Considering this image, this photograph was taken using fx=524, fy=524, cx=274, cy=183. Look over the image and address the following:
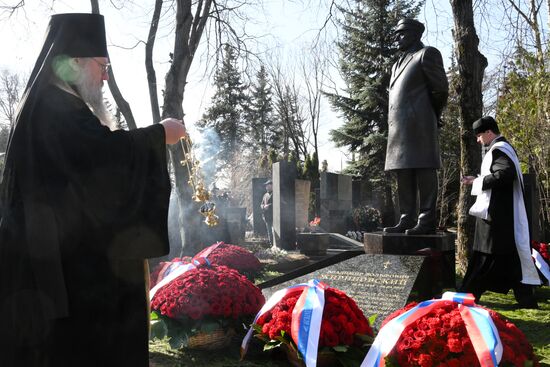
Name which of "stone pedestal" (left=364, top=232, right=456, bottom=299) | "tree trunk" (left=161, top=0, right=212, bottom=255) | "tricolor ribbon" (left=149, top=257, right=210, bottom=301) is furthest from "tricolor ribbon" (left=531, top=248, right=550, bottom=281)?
"tree trunk" (left=161, top=0, right=212, bottom=255)

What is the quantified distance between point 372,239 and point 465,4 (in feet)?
15.2

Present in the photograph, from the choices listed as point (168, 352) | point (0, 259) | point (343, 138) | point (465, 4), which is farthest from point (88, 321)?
point (343, 138)

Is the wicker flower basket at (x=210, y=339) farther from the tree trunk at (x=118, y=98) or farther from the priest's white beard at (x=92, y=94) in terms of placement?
the tree trunk at (x=118, y=98)

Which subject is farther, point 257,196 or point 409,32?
point 257,196

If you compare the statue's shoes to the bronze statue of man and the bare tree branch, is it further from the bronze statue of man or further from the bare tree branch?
the bare tree branch

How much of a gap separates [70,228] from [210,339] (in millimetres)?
2119

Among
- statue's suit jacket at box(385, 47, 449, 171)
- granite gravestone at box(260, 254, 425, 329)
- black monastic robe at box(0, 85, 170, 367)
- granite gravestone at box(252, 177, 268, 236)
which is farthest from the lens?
granite gravestone at box(252, 177, 268, 236)

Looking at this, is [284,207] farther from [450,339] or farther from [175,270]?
[450,339]

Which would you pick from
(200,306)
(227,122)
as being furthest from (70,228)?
(227,122)

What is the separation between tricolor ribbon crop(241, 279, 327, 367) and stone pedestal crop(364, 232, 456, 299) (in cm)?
181

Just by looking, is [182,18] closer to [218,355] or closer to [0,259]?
[218,355]

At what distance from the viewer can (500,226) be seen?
5473 millimetres

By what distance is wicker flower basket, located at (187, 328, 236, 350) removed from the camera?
3.99 meters

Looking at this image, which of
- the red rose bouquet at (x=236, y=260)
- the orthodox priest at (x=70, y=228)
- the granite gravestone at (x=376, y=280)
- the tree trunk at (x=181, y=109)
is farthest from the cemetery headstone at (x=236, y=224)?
the orthodox priest at (x=70, y=228)
